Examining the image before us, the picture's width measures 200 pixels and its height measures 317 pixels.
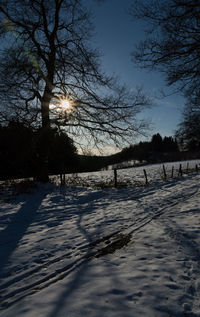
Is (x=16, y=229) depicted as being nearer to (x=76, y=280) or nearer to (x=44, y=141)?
(x=76, y=280)

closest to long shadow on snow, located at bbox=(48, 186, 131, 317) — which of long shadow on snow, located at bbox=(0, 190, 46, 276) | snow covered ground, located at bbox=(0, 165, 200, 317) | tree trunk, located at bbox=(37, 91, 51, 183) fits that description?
snow covered ground, located at bbox=(0, 165, 200, 317)

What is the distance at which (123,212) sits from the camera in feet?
19.3

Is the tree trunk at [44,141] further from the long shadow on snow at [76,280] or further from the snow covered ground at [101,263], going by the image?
the long shadow on snow at [76,280]

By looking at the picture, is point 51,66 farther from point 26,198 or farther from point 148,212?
point 148,212

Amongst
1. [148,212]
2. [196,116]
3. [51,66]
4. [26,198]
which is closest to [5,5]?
[51,66]

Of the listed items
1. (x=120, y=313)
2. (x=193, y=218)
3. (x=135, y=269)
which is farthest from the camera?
(x=193, y=218)

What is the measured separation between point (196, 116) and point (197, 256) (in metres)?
19.3

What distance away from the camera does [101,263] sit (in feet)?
9.76

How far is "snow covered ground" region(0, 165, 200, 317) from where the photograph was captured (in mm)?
2059

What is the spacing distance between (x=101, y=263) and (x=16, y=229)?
2955mm

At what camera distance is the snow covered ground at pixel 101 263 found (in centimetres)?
206

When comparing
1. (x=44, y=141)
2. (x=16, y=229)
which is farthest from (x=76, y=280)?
(x=44, y=141)

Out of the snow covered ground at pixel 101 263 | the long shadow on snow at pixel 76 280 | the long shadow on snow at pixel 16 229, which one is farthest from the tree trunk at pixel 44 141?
the long shadow on snow at pixel 76 280

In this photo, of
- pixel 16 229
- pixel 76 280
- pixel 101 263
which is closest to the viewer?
pixel 76 280
